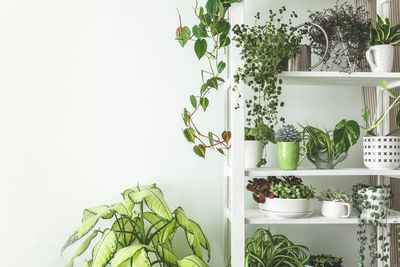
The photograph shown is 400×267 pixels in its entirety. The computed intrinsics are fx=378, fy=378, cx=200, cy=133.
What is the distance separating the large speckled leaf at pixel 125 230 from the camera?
161cm

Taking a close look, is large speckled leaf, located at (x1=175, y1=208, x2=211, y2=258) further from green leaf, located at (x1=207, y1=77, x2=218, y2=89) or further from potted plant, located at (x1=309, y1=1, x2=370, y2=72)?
potted plant, located at (x1=309, y1=1, x2=370, y2=72)

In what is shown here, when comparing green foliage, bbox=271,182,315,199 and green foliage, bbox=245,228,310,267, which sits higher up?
green foliage, bbox=271,182,315,199

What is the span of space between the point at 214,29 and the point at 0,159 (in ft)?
3.77

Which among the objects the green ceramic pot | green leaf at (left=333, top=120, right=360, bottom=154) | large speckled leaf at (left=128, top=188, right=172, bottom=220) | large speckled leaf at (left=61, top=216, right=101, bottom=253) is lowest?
large speckled leaf at (left=61, top=216, right=101, bottom=253)

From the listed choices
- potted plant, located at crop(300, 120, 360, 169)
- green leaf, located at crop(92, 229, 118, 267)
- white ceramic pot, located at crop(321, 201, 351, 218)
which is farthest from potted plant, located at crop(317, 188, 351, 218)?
green leaf, located at crop(92, 229, 118, 267)

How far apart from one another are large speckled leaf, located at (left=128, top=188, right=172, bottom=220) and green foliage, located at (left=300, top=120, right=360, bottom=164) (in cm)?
66

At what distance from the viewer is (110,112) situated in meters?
1.83

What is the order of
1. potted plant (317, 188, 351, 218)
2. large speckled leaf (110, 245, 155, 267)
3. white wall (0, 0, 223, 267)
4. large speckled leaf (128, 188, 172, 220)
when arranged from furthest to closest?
white wall (0, 0, 223, 267)
potted plant (317, 188, 351, 218)
large speckled leaf (128, 188, 172, 220)
large speckled leaf (110, 245, 155, 267)

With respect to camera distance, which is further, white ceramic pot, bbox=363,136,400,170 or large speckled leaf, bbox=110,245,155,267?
white ceramic pot, bbox=363,136,400,170

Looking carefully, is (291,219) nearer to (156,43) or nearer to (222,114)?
(222,114)

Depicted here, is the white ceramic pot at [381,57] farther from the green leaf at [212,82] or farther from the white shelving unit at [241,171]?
the green leaf at [212,82]

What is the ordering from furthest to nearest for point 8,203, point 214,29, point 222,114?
1. point 222,114
2. point 8,203
3. point 214,29

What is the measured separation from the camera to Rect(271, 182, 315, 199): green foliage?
5.15ft

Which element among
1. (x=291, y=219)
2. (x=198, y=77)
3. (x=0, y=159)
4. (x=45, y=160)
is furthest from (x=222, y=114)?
(x=0, y=159)
